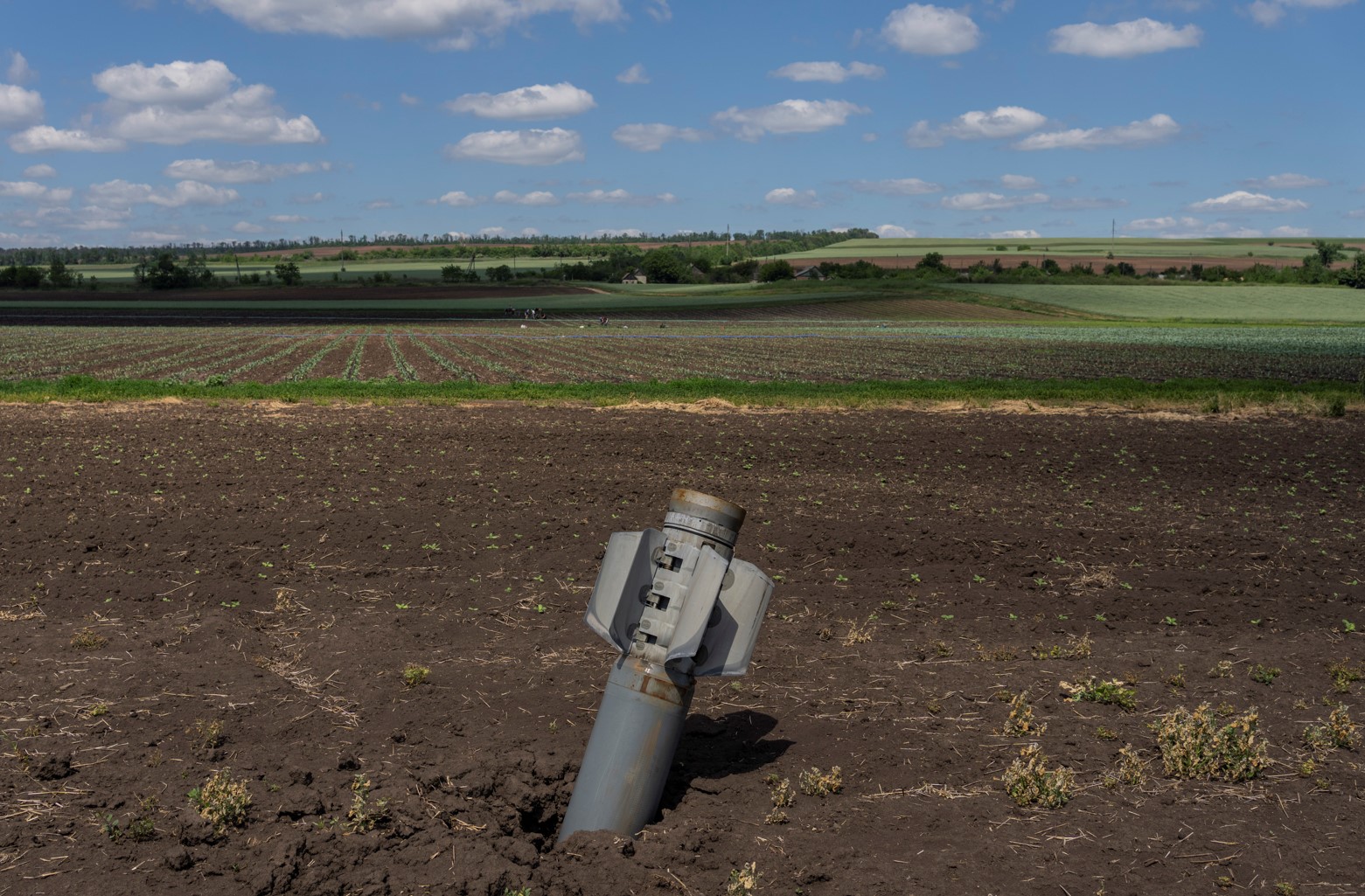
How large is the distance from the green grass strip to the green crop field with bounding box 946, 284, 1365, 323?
5946 cm

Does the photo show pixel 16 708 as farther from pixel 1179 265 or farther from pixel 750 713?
pixel 1179 265

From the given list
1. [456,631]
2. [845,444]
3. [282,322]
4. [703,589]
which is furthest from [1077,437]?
[282,322]

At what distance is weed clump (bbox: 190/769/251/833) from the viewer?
16.3ft

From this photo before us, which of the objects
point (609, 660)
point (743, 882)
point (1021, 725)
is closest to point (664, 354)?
point (609, 660)

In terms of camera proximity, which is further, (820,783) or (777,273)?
(777,273)

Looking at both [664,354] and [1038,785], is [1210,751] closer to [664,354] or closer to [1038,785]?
[1038,785]

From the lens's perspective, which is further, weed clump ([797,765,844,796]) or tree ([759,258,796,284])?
tree ([759,258,796,284])

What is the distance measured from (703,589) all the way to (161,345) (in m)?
49.5

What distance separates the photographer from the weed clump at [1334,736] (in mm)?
6117

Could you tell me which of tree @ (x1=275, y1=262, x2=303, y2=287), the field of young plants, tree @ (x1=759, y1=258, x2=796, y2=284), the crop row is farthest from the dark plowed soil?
tree @ (x1=759, y1=258, x2=796, y2=284)

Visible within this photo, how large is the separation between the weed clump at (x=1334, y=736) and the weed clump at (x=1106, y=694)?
38.1 inches

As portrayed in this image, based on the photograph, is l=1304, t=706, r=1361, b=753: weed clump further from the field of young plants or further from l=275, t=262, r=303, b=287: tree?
l=275, t=262, r=303, b=287: tree

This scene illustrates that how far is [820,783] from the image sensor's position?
5.73 metres

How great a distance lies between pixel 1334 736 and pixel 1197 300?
321 feet
